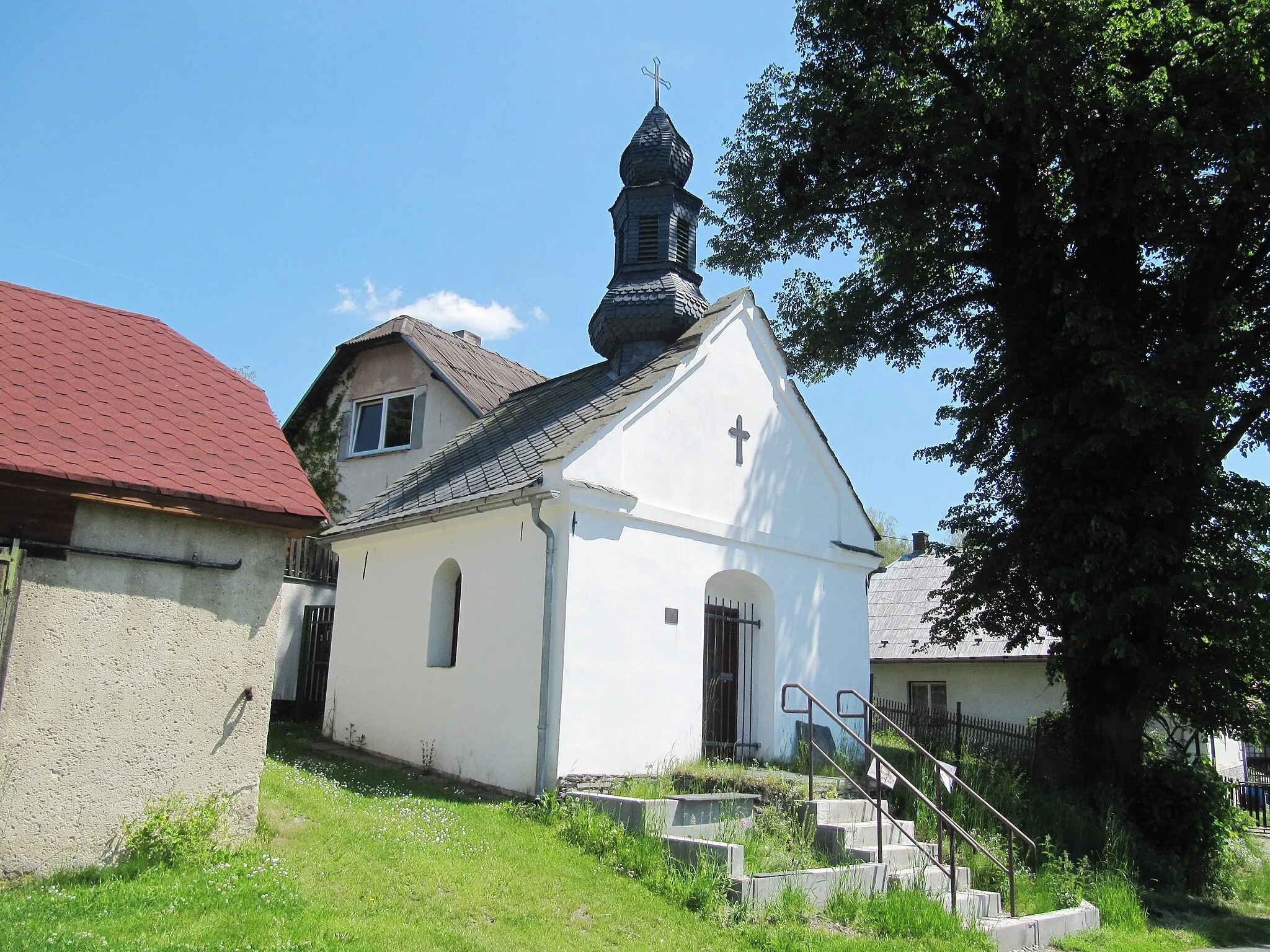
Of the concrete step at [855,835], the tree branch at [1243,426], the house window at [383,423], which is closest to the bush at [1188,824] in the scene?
the tree branch at [1243,426]

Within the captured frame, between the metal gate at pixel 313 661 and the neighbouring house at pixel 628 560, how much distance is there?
2557mm

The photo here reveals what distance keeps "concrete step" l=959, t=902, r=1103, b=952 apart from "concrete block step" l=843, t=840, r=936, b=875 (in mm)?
776

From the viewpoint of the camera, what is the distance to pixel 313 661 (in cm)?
1741

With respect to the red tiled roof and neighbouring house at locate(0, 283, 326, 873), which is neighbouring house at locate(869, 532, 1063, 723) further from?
neighbouring house at locate(0, 283, 326, 873)

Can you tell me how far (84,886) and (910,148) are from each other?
568 inches

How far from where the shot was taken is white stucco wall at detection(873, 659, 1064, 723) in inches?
819

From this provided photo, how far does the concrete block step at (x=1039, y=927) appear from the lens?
8062 mm

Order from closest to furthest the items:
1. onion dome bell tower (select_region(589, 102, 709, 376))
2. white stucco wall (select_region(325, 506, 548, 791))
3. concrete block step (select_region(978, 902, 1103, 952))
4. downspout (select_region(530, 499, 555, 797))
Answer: concrete block step (select_region(978, 902, 1103, 952)) < downspout (select_region(530, 499, 555, 797)) < white stucco wall (select_region(325, 506, 548, 791)) < onion dome bell tower (select_region(589, 102, 709, 376))

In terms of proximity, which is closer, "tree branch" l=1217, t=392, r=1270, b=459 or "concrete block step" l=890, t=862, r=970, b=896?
"concrete block step" l=890, t=862, r=970, b=896

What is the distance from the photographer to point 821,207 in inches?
667

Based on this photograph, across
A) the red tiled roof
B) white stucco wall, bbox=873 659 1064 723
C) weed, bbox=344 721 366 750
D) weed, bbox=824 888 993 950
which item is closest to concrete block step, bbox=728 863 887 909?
weed, bbox=824 888 993 950

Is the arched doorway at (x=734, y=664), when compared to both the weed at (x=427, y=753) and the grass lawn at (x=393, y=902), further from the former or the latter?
the grass lawn at (x=393, y=902)

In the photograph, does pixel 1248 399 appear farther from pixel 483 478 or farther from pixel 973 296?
pixel 483 478

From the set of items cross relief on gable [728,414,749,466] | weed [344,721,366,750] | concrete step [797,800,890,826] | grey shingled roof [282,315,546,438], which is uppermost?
grey shingled roof [282,315,546,438]
